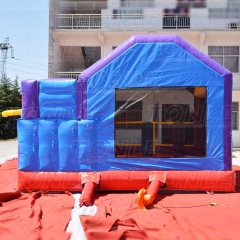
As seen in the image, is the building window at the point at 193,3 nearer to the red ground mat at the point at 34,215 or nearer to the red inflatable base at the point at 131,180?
the red inflatable base at the point at 131,180

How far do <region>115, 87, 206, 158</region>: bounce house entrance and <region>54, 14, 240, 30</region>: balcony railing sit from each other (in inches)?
301

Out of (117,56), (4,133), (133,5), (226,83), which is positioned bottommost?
(4,133)

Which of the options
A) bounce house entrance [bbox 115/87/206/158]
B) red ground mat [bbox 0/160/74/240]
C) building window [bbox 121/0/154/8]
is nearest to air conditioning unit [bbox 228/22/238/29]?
building window [bbox 121/0/154/8]

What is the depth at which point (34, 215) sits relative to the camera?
13.6ft

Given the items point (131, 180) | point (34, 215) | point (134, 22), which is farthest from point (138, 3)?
point (34, 215)

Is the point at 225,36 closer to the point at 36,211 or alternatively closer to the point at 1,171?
the point at 1,171

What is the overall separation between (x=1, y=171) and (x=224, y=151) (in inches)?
223

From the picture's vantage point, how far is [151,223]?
3.84 m

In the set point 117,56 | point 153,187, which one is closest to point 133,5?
point 117,56

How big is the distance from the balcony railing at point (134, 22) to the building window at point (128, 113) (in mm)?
8334

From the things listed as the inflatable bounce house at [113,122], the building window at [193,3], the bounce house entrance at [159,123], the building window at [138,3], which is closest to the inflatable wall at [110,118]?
the inflatable bounce house at [113,122]

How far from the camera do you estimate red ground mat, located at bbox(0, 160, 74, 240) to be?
3.55 m

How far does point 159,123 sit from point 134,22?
901cm

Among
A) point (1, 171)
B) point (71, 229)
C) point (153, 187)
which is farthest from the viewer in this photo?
point (1, 171)
